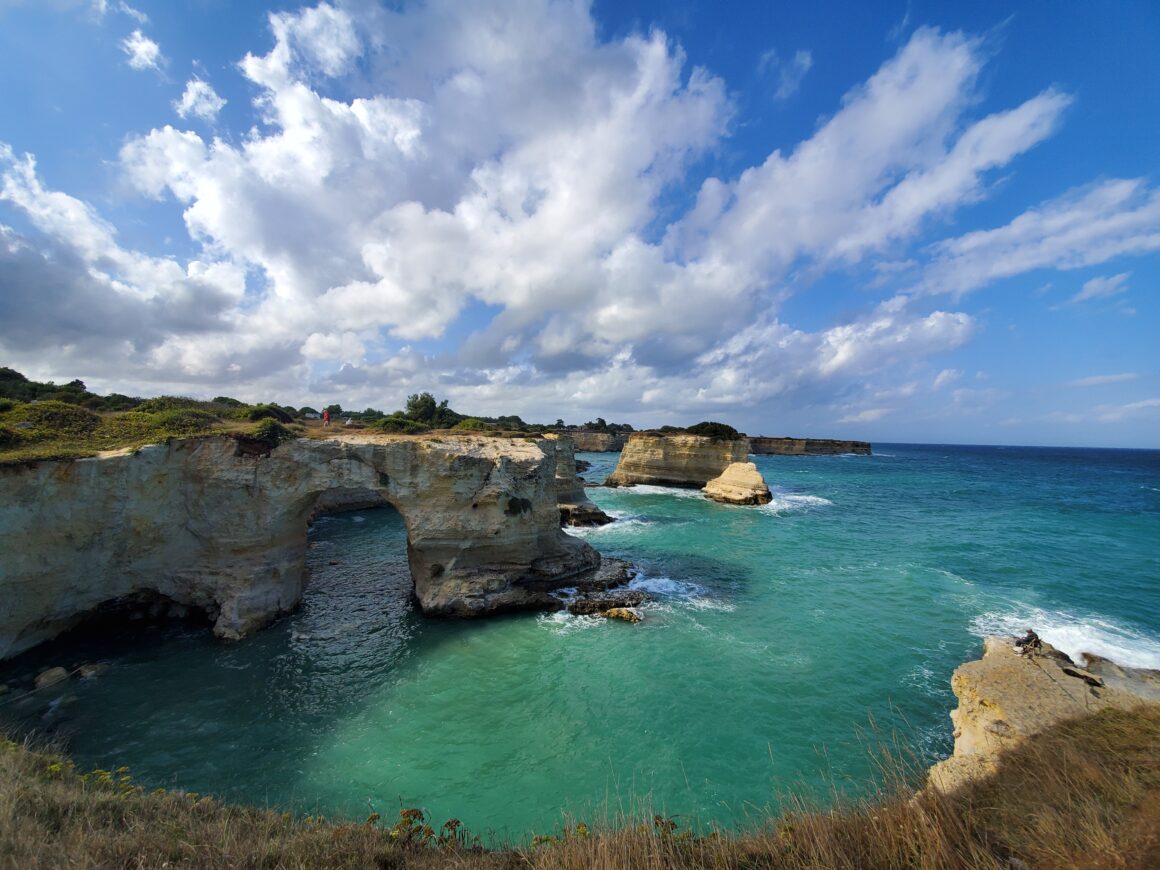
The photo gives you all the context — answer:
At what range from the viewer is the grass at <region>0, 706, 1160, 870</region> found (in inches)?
152

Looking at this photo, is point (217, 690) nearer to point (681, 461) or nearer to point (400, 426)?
point (400, 426)

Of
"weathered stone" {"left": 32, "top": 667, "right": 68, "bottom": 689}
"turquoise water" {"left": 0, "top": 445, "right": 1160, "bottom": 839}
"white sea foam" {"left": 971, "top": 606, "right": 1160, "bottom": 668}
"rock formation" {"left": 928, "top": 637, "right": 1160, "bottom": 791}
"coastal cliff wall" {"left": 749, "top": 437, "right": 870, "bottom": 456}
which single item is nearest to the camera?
"rock formation" {"left": 928, "top": 637, "right": 1160, "bottom": 791}

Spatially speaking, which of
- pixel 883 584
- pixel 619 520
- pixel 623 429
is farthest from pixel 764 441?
pixel 883 584

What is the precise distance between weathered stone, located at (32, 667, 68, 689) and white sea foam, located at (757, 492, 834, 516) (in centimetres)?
3727

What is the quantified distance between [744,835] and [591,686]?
720 cm

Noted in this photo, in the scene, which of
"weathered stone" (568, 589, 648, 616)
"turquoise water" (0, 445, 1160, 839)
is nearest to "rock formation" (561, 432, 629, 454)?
"turquoise water" (0, 445, 1160, 839)

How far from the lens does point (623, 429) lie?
130m

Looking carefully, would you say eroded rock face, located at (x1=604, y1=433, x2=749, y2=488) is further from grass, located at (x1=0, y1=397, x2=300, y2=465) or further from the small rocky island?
grass, located at (x1=0, y1=397, x2=300, y2=465)

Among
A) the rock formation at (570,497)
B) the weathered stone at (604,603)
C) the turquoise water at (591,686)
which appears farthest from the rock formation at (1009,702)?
the rock formation at (570,497)

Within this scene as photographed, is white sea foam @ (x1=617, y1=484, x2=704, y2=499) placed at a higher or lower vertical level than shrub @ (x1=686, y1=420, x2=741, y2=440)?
lower

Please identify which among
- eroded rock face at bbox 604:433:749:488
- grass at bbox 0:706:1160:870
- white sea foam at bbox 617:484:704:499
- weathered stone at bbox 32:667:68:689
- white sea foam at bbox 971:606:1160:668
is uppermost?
eroded rock face at bbox 604:433:749:488

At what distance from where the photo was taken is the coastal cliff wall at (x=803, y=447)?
398 feet

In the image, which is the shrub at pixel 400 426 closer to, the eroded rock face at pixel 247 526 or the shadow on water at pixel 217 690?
the eroded rock face at pixel 247 526

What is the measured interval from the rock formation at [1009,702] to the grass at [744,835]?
47.7 inches
